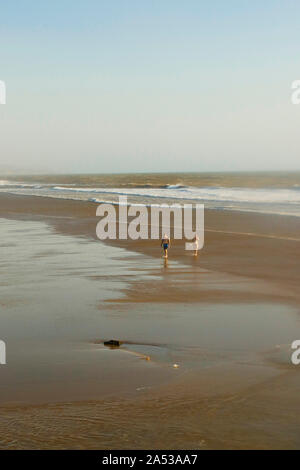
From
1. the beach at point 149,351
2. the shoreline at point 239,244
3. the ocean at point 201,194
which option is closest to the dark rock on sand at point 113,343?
the beach at point 149,351

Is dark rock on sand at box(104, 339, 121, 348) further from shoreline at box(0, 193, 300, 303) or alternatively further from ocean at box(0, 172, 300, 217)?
ocean at box(0, 172, 300, 217)

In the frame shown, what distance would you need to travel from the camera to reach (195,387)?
9102 mm

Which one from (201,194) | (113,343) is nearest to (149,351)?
(113,343)

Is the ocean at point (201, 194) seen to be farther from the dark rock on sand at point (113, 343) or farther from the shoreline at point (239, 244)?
the dark rock on sand at point (113, 343)

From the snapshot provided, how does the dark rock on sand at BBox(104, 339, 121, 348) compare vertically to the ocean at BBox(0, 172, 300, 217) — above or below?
below

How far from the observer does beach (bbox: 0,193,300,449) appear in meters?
7.58

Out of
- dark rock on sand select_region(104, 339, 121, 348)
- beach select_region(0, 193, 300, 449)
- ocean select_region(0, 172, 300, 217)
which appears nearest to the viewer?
beach select_region(0, 193, 300, 449)

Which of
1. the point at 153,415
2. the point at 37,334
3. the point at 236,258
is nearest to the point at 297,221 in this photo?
the point at 236,258

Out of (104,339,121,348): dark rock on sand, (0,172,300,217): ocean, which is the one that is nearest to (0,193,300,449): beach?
(104,339,121,348): dark rock on sand

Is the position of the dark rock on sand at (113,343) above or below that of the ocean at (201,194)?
below

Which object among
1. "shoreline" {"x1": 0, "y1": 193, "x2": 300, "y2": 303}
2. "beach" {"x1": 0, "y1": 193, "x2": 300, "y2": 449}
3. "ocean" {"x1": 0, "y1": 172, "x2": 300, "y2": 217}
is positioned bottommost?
"beach" {"x1": 0, "y1": 193, "x2": 300, "y2": 449}

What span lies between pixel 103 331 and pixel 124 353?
1.59 m

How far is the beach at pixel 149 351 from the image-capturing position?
758cm

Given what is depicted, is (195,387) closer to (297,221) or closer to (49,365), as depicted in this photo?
(49,365)
